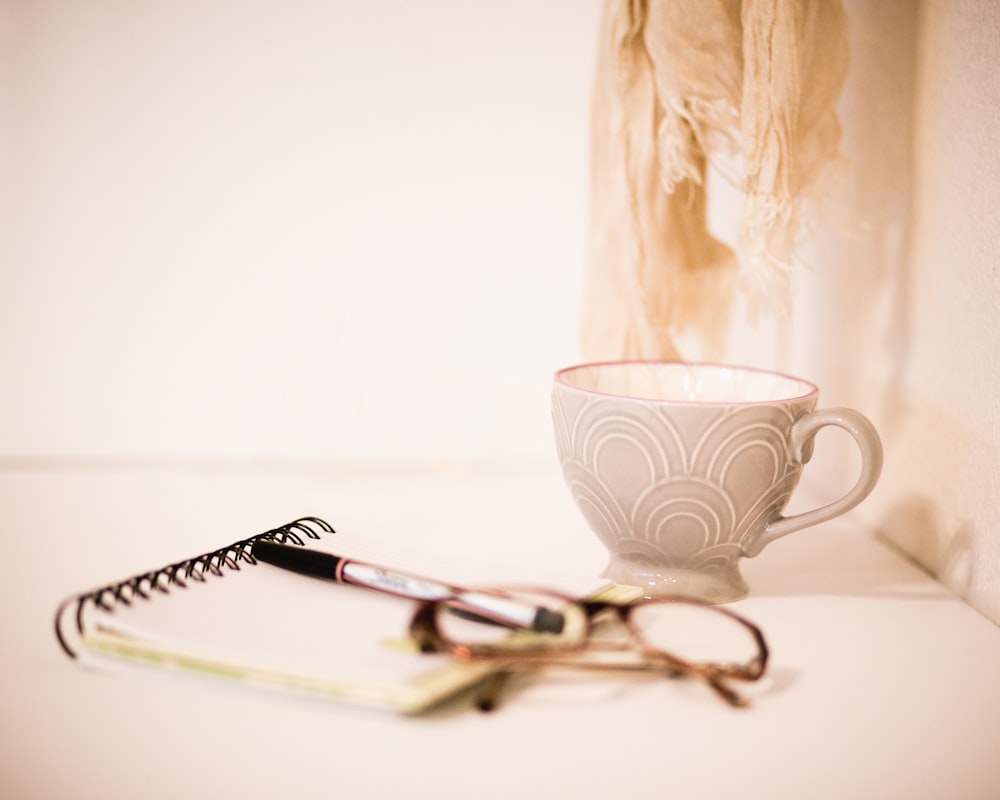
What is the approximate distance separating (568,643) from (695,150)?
427 mm

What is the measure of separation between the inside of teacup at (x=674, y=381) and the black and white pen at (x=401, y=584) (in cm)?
21

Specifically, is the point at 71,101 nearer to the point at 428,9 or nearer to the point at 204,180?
the point at 204,180

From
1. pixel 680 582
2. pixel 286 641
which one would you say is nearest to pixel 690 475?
pixel 680 582

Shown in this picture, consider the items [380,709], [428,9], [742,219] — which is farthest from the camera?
[428,9]

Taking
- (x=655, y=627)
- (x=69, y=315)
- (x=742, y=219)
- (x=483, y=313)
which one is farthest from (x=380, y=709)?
(x=69, y=315)

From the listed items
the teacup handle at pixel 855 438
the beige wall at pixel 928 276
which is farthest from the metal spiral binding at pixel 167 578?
the beige wall at pixel 928 276

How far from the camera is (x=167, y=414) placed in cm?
90

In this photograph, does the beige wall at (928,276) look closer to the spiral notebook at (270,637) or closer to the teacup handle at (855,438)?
the teacup handle at (855,438)

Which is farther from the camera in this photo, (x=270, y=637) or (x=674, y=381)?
(x=674, y=381)

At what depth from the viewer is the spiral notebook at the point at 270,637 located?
Answer: 385 mm

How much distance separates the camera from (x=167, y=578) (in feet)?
1.65

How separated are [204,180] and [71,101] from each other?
15 cm

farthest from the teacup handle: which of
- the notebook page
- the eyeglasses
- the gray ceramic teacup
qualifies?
the notebook page

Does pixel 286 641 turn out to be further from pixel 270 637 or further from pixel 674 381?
pixel 674 381
